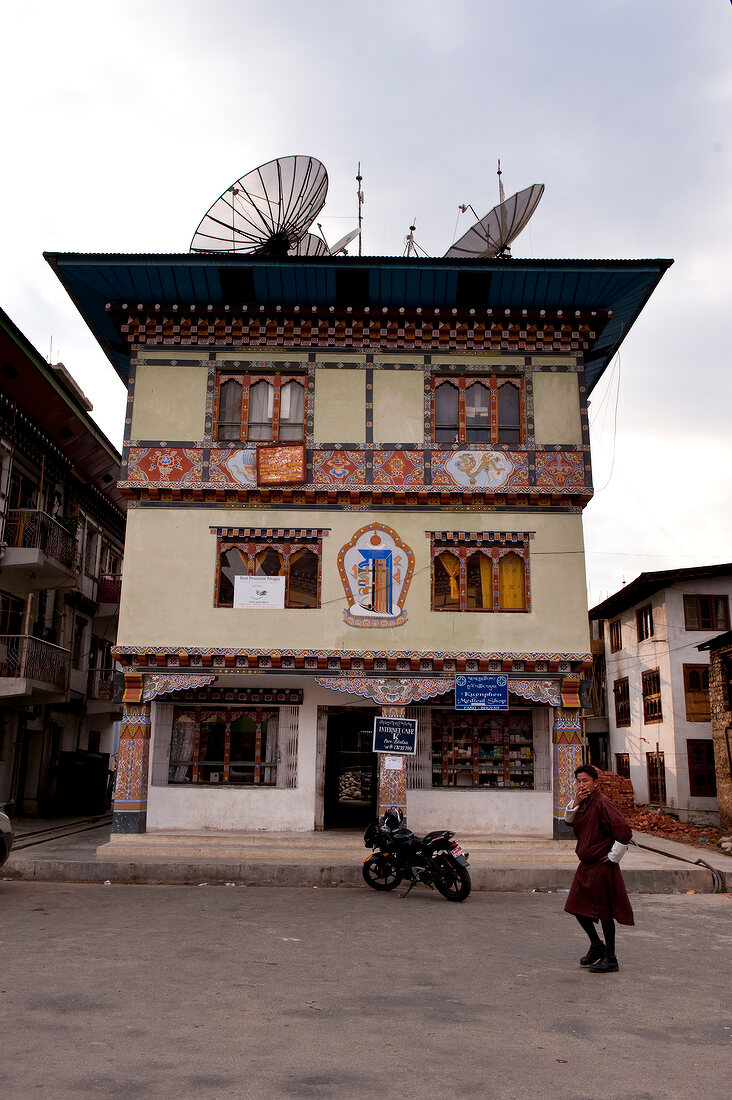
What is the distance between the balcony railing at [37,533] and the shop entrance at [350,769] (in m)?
9.00

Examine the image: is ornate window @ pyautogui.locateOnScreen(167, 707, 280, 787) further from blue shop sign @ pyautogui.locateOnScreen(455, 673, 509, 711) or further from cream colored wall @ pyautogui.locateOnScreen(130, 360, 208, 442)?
cream colored wall @ pyautogui.locateOnScreen(130, 360, 208, 442)

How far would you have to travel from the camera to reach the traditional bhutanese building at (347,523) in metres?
17.0

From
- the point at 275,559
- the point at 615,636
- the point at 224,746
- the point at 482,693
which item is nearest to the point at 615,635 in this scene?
the point at 615,636

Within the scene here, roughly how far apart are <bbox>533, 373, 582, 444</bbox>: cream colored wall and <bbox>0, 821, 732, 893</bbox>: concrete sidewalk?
795 centimetres

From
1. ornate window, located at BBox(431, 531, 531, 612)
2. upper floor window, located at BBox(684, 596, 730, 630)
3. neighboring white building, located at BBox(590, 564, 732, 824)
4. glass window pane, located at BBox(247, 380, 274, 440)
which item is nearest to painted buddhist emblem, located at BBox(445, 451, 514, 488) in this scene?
ornate window, located at BBox(431, 531, 531, 612)

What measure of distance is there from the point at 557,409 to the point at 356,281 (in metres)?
4.85

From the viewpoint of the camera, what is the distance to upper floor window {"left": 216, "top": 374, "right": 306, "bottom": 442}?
17.9 m

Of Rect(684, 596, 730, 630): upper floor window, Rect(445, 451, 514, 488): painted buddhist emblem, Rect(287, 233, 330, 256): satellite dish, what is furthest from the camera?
Rect(684, 596, 730, 630): upper floor window

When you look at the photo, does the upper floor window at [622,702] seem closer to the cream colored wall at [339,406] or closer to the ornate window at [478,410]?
the ornate window at [478,410]

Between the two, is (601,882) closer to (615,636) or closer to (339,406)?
(339,406)

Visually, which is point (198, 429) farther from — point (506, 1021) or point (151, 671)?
point (506, 1021)

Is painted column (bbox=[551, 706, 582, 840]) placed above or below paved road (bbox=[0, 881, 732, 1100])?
above

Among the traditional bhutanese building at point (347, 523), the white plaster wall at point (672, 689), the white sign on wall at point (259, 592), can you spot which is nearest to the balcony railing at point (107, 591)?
the traditional bhutanese building at point (347, 523)

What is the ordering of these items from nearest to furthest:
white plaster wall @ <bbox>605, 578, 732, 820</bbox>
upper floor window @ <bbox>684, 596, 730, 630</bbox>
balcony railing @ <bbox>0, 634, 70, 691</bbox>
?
balcony railing @ <bbox>0, 634, 70, 691</bbox> → white plaster wall @ <bbox>605, 578, 732, 820</bbox> → upper floor window @ <bbox>684, 596, 730, 630</bbox>
